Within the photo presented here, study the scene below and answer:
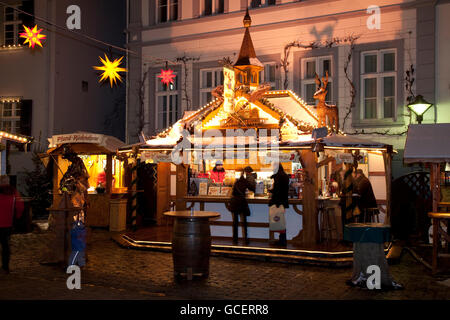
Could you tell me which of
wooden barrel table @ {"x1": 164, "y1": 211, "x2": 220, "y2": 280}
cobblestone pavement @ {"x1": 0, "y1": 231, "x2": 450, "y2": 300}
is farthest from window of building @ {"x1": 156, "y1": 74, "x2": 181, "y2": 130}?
wooden barrel table @ {"x1": 164, "y1": 211, "x2": 220, "y2": 280}

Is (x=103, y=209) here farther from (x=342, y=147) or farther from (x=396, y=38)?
(x=396, y=38)

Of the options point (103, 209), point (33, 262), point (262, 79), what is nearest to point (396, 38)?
point (262, 79)

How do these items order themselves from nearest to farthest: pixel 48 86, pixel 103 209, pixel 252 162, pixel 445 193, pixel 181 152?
pixel 445 193 < pixel 181 152 < pixel 252 162 < pixel 103 209 < pixel 48 86

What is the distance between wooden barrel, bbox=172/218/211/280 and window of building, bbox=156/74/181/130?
1003 cm

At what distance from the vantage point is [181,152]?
526 inches

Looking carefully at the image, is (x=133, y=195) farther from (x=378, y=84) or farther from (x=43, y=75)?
(x=378, y=84)

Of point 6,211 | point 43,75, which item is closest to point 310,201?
point 6,211

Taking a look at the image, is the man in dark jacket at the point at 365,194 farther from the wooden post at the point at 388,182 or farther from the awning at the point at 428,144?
the awning at the point at 428,144

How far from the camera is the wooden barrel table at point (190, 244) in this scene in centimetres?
852

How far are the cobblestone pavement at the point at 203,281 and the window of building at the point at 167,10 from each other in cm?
1072

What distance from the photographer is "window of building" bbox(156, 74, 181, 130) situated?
1839cm

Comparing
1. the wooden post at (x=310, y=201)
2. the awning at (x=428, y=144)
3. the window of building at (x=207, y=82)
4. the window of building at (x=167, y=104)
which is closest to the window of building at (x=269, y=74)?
the window of building at (x=207, y=82)

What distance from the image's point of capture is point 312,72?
53.3 feet

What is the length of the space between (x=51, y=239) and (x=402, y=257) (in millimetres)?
7518
